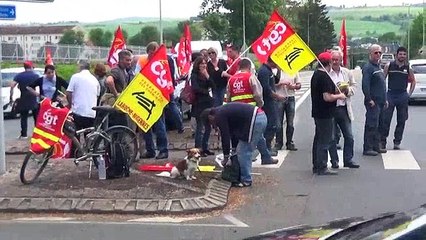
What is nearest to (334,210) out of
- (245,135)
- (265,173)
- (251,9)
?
(245,135)

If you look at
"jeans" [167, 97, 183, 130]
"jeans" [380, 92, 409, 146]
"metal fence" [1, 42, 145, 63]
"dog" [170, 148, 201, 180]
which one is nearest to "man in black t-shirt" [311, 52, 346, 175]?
"dog" [170, 148, 201, 180]

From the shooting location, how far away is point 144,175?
450 inches

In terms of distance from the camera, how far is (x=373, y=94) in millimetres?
14062

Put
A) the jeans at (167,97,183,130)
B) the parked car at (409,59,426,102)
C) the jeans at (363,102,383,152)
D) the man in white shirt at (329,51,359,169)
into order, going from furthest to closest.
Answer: the parked car at (409,59,426,102) < the jeans at (167,97,183,130) < the jeans at (363,102,383,152) < the man in white shirt at (329,51,359,169)

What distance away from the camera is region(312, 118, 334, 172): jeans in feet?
39.7


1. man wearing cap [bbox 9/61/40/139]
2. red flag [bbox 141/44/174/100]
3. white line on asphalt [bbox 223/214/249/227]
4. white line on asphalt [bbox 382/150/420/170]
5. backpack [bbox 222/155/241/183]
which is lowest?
white line on asphalt [bbox 223/214/249/227]

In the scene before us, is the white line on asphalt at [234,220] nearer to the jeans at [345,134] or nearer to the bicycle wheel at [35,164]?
the bicycle wheel at [35,164]

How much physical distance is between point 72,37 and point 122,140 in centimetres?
7835

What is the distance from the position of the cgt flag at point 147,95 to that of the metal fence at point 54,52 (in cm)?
3419

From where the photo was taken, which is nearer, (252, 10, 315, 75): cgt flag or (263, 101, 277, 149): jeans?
(252, 10, 315, 75): cgt flag

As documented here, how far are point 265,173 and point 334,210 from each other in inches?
107

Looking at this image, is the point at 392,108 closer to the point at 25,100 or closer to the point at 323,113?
the point at 323,113

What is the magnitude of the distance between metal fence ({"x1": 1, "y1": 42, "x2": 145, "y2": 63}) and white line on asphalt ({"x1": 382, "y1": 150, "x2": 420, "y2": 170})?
32.4 meters

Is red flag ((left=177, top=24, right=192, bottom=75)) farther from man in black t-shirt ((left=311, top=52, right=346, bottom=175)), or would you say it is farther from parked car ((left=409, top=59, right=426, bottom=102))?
parked car ((left=409, top=59, right=426, bottom=102))
